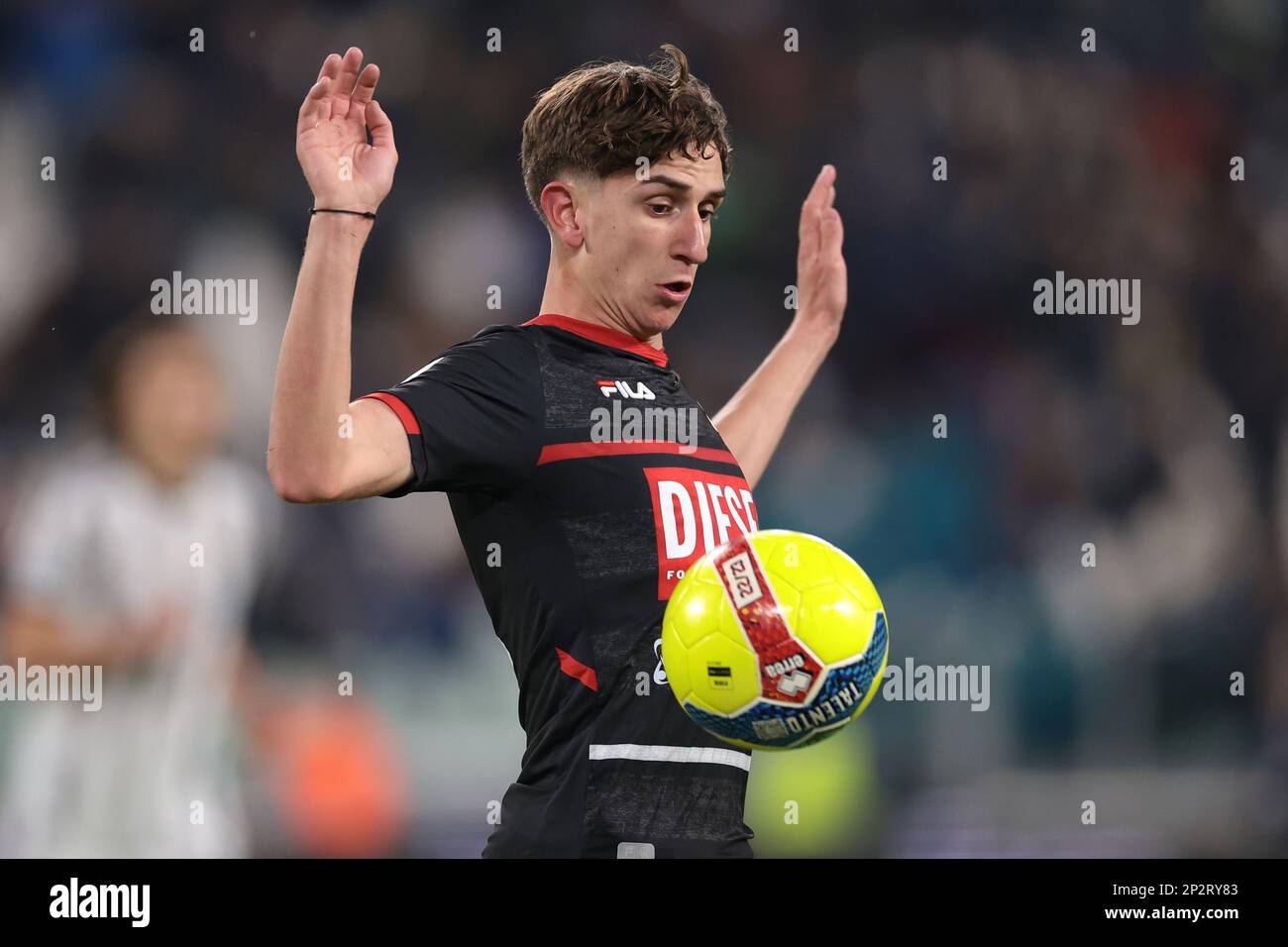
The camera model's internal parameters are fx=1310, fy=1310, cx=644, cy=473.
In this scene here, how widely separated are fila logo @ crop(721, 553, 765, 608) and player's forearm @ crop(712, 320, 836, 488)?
115cm

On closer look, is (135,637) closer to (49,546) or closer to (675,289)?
Answer: (49,546)

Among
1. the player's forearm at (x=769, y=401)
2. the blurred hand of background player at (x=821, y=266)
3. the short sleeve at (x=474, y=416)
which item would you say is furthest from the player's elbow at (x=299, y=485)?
the blurred hand of background player at (x=821, y=266)

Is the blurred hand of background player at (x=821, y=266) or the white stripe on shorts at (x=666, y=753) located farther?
the blurred hand of background player at (x=821, y=266)

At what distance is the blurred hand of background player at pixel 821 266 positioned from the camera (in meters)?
4.29

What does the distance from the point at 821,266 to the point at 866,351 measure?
3.09 m

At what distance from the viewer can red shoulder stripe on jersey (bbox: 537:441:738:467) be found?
292 cm

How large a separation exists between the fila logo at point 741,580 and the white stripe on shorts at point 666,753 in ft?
1.45

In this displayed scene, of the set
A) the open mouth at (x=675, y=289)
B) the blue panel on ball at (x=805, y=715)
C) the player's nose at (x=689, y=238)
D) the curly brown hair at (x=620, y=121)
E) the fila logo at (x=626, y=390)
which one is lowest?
the blue panel on ball at (x=805, y=715)

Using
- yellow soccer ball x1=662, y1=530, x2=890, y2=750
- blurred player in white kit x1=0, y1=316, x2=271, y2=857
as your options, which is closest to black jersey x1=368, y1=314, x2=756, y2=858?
yellow soccer ball x1=662, y1=530, x2=890, y2=750

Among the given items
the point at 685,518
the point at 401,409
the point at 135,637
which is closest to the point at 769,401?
the point at 685,518

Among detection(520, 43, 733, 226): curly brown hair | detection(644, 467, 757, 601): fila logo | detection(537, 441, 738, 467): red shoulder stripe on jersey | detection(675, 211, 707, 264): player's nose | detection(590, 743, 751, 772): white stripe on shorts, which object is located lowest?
detection(590, 743, 751, 772): white stripe on shorts

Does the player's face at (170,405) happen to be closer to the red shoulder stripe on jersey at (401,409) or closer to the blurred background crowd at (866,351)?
the blurred background crowd at (866,351)

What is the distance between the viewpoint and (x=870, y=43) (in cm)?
765

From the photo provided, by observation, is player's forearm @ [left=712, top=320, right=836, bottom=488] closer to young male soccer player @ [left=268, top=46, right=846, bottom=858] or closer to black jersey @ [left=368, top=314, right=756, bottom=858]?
young male soccer player @ [left=268, top=46, right=846, bottom=858]
